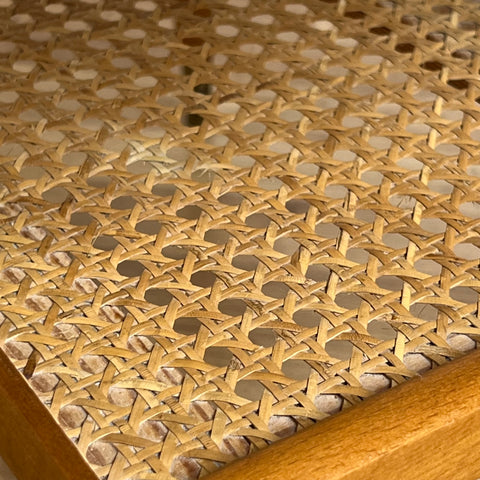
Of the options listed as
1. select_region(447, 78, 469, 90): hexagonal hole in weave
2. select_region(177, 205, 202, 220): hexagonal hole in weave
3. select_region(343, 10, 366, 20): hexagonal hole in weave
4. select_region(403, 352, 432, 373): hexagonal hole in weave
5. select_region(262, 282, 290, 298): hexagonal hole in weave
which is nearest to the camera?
select_region(403, 352, 432, 373): hexagonal hole in weave

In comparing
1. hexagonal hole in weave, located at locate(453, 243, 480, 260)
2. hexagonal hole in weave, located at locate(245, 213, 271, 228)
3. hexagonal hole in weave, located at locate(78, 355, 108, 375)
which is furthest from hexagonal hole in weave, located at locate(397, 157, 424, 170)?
hexagonal hole in weave, located at locate(78, 355, 108, 375)

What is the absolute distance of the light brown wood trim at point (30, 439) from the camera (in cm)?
48

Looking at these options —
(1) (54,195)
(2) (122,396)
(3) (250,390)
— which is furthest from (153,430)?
(1) (54,195)

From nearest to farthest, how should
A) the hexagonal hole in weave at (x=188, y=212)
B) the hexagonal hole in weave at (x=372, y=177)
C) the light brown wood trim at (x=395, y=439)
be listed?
the light brown wood trim at (x=395, y=439)
the hexagonal hole in weave at (x=188, y=212)
the hexagonal hole in weave at (x=372, y=177)

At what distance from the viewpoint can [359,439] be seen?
495 mm

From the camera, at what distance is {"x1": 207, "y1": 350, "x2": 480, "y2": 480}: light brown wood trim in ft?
1.58

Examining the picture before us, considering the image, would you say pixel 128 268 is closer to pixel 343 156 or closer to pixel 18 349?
pixel 343 156

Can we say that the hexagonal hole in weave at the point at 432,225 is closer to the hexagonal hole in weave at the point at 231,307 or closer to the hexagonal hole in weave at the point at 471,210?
the hexagonal hole in weave at the point at 471,210

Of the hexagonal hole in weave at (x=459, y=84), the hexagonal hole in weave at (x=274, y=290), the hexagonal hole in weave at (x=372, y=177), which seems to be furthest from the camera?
the hexagonal hole in weave at (x=372, y=177)

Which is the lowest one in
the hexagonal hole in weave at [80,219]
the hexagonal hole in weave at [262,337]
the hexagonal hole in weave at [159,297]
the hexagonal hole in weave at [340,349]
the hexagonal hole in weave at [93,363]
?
the hexagonal hole in weave at [80,219]

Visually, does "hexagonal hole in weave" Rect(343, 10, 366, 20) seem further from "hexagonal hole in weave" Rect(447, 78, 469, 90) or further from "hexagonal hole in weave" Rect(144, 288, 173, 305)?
"hexagonal hole in weave" Rect(144, 288, 173, 305)

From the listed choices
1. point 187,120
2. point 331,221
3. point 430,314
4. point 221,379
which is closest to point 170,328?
point 221,379

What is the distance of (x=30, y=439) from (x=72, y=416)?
0.11 ft

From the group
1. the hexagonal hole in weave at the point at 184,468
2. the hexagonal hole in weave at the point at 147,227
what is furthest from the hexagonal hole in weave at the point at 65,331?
the hexagonal hole in weave at the point at 147,227
